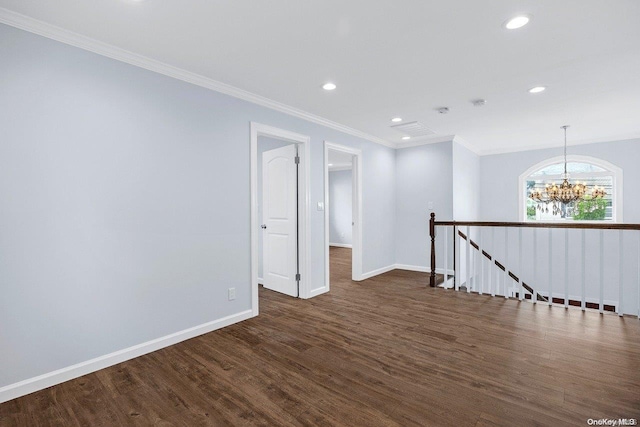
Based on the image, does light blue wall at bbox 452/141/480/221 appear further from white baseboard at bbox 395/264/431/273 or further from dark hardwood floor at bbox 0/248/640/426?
dark hardwood floor at bbox 0/248/640/426

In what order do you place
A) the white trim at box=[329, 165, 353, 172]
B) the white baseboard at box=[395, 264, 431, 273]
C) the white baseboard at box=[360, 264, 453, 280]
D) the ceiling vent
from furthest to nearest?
1. the white trim at box=[329, 165, 353, 172]
2. the white baseboard at box=[395, 264, 431, 273]
3. the white baseboard at box=[360, 264, 453, 280]
4. the ceiling vent

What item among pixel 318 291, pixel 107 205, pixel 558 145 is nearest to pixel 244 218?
pixel 107 205

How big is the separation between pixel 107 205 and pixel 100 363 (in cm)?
121

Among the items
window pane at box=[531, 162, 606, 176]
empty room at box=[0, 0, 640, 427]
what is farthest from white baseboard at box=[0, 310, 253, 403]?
window pane at box=[531, 162, 606, 176]

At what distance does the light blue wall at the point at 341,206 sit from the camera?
9.63 metres

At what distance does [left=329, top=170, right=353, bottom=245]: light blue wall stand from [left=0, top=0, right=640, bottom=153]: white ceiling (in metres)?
5.71

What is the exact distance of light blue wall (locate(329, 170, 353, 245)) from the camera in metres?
9.63

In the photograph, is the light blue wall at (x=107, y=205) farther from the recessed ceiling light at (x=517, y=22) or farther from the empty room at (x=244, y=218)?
the recessed ceiling light at (x=517, y=22)

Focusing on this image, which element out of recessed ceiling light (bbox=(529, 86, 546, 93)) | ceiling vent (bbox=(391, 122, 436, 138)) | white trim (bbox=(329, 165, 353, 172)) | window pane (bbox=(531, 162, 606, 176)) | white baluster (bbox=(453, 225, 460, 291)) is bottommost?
white baluster (bbox=(453, 225, 460, 291))

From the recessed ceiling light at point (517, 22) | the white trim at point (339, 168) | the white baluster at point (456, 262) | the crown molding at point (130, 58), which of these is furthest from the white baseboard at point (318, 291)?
the white trim at point (339, 168)

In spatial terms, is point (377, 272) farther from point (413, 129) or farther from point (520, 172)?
point (520, 172)

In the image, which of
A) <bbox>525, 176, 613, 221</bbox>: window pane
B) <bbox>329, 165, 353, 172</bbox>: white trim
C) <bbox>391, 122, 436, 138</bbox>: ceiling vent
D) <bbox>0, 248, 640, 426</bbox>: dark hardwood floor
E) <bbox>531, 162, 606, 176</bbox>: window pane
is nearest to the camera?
→ <bbox>0, 248, 640, 426</bbox>: dark hardwood floor

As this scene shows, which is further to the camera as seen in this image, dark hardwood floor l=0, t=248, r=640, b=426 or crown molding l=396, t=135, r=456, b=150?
crown molding l=396, t=135, r=456, b=150

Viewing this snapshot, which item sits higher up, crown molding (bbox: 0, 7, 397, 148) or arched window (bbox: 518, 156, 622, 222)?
crown molding (bbox: 0, 7, 397, 148)
